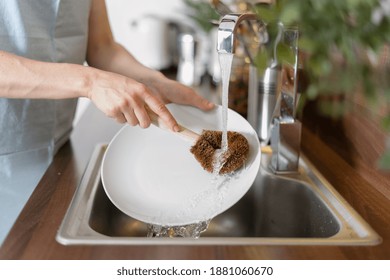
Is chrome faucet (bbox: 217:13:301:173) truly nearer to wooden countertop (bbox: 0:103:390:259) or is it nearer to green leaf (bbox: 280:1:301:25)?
wooden countertop (bbox: 0:103:390:259)

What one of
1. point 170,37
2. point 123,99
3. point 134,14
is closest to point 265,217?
point 123,99

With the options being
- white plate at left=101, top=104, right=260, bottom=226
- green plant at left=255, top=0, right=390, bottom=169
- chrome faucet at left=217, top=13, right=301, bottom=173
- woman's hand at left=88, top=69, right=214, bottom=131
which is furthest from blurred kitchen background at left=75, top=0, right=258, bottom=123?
green plant at left=255, top=0, right=390, bottom=169

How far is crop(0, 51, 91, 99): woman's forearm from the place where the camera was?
0.90m

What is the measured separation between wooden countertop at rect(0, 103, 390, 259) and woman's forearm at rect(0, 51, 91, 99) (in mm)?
177

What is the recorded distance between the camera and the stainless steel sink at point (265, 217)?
74 cm

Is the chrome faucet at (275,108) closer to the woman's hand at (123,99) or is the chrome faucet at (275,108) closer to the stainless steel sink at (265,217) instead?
the stainless steel sink at (265,217)

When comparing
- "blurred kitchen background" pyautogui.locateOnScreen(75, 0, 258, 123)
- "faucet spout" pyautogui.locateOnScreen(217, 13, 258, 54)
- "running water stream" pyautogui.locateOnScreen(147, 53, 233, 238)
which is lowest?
"blurred kitchen background" pyautogui.locateOnScreen(75, 0, 258, 123)

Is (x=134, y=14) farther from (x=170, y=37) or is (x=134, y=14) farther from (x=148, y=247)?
(x=148, y=247)

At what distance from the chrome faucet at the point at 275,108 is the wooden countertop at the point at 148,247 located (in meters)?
0.09

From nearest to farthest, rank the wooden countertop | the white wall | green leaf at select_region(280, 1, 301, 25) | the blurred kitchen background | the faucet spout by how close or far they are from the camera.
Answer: green leaf at select_region(280, 1, 301, 25), the wooden countertop, the faucet spout, the blurred kitchen background, the white wall

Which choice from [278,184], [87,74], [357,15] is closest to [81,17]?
[87,74]

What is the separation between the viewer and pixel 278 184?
106cm

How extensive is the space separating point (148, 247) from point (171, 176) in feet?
1.05

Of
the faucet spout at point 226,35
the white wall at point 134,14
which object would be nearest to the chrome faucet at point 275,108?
the faucet spout at point 226,35
